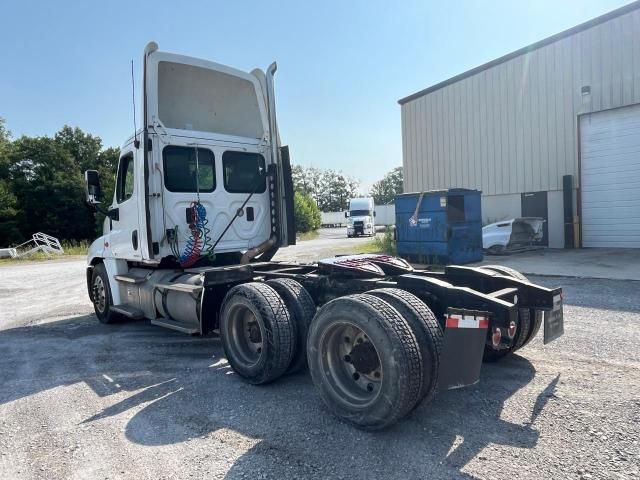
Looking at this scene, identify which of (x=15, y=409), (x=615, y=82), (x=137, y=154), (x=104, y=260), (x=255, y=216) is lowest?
(x=15, y=409)

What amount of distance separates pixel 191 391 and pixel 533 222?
14.4 m

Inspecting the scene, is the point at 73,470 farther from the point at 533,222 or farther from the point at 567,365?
the point at 533,222

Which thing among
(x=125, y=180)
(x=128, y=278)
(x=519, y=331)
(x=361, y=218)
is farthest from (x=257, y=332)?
(x=361, y=218)

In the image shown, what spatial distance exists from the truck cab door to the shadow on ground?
4.76 feet

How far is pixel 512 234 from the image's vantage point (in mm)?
15203

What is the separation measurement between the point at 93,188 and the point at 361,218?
95.4ft

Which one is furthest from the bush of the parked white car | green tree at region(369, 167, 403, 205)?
green tree at region(369, 167, 403, 205)

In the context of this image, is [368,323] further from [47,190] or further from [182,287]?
[47,190]

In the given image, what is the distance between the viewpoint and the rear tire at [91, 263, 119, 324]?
24.0 feet

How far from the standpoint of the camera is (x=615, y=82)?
601 inches

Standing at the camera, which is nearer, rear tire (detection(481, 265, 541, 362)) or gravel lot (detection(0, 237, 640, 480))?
gravel lot (detection(0, 237, 640, 480))

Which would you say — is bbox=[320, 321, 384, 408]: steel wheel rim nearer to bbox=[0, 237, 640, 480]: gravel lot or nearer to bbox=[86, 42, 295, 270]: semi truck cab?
bbox=[0, 237, 640, 480]: gravel lot

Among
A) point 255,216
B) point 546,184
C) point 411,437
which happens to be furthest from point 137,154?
point 546,184

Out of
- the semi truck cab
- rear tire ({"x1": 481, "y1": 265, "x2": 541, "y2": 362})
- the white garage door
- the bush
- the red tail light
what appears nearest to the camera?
the red tail light
